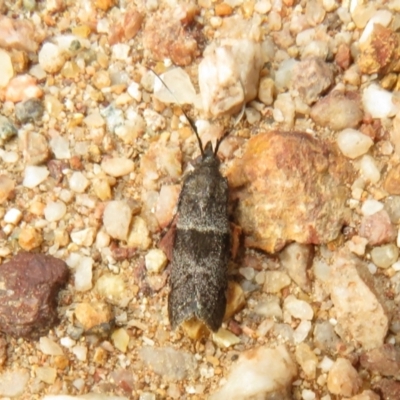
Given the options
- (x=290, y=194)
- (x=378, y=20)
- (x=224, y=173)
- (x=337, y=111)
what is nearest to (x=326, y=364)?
(x=290, y=194)

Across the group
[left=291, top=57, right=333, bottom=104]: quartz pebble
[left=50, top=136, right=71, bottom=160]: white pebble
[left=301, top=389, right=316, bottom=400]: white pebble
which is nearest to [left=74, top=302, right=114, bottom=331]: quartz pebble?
[left=50, top=136, right=71, bottom=160]: white pebble

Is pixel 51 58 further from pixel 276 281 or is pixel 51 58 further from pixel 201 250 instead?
pixel 276 281

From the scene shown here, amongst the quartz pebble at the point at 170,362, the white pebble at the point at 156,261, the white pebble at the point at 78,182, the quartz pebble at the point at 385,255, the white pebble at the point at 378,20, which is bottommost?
the quartz pebble at the point at 170,362

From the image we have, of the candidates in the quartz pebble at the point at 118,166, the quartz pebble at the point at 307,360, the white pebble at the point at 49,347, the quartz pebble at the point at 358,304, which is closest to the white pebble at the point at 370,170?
the quartz pebble at the point at 358,304

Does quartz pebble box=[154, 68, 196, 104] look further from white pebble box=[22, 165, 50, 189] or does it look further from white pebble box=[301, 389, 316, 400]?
white pebble box=[301, 389, 316, 400]

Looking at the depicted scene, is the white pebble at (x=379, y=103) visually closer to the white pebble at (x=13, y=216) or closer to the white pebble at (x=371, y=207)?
the white pebble at (x=371, y=207)
